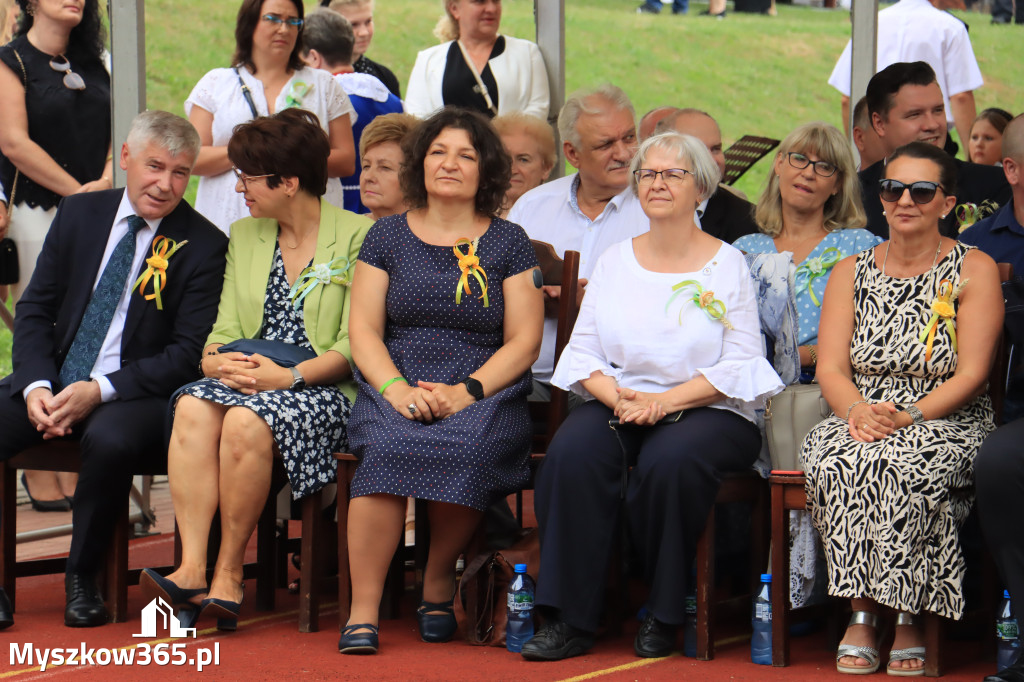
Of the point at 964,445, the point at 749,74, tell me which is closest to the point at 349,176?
the point at 964,445

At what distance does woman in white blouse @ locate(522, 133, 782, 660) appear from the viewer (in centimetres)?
364

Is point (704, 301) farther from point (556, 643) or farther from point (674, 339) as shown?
point (556, 643)

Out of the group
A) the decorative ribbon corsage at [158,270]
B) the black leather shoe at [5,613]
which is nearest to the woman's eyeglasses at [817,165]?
the decorative ribbon corsage at [158,270]

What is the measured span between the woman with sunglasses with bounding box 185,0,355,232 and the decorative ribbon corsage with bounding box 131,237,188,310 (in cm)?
93

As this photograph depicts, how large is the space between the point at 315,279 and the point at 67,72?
76.2 inches

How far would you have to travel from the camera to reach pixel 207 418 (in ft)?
13.1

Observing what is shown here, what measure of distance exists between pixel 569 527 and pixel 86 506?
5.03 ft

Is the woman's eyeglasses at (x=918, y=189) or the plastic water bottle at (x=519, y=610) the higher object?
the woman's eyeglasses at (x=918, y=189)

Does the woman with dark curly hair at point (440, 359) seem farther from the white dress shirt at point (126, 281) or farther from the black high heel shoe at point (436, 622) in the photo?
the white dress shirt at point (126, 281)

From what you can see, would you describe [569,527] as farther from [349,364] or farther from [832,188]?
[832,188]

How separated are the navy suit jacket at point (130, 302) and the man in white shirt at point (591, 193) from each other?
Answer: 1.20 metres

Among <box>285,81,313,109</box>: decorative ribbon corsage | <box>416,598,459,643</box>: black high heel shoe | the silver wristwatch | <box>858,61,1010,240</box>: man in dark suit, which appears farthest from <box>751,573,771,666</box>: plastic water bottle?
<box>285,81,313,109</box>: decorative ribbon corsage

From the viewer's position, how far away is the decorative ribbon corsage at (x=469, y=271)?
13.4 ft

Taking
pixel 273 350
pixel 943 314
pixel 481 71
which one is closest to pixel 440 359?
pixel 273 350
